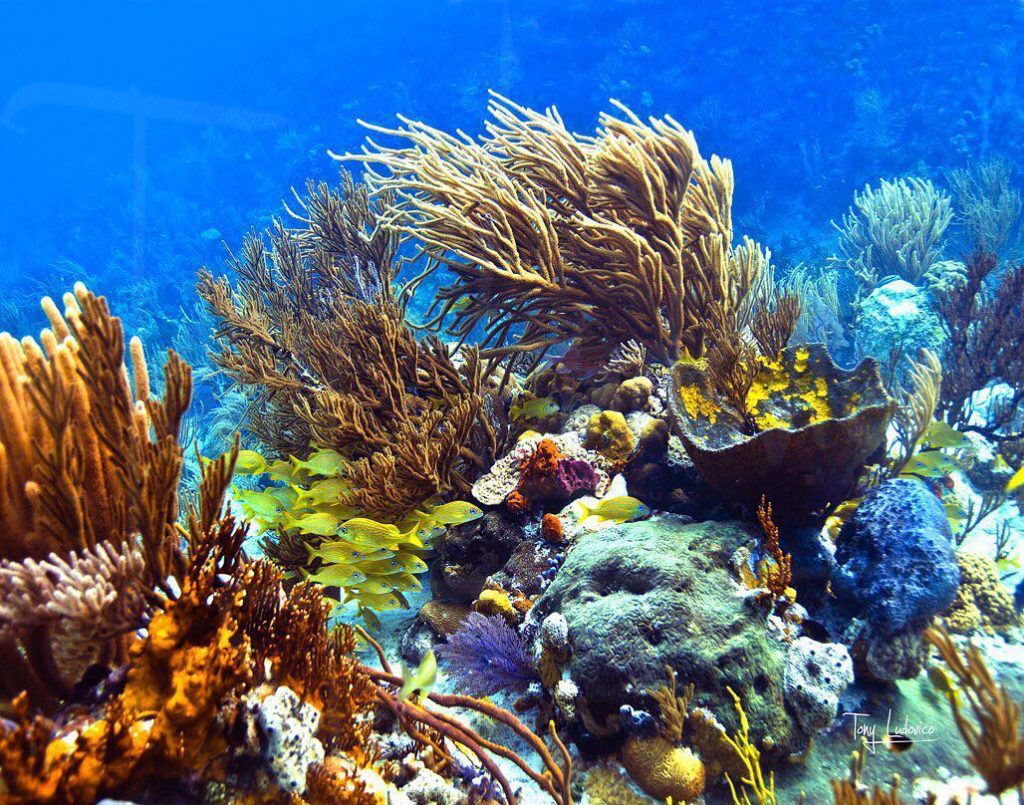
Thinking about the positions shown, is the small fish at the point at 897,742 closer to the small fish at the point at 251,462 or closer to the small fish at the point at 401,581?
the small fish at the point at 401,581

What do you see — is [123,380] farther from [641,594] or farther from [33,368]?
[641,594]

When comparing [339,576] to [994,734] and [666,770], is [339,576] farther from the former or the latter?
[994,734]

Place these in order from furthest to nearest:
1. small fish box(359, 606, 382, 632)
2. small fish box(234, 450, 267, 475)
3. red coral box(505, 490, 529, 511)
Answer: small fish box(234, 450, 267, 475) → small fish box(359, 606, 382, 632) → red coral box(505, 490, 529, 511)

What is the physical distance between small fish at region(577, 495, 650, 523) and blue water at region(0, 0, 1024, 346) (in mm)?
18045

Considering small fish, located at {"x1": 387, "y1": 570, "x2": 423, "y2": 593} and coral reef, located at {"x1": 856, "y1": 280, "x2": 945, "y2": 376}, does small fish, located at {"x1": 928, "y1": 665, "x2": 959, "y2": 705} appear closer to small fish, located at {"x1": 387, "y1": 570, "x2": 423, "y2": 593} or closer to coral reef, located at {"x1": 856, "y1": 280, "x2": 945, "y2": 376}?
small fish, located at {"x1": 387, "y1": 570, "x2": 423, "y2": 593}

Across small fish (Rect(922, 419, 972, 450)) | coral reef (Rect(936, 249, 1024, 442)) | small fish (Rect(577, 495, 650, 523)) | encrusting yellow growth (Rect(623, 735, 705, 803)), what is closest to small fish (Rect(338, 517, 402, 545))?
small fish (Rect(577, 495, 650, 523))

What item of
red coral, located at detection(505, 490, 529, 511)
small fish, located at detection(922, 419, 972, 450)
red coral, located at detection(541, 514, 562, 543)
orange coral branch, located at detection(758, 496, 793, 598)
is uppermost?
small fish, located at detection(922, 419, 972, 450)

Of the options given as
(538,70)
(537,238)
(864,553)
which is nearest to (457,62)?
(538,70)

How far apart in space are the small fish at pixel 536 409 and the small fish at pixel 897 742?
2947mm

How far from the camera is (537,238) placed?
14.1ft

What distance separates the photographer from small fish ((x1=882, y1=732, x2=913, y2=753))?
233cm

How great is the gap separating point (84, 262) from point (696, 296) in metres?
41.3
